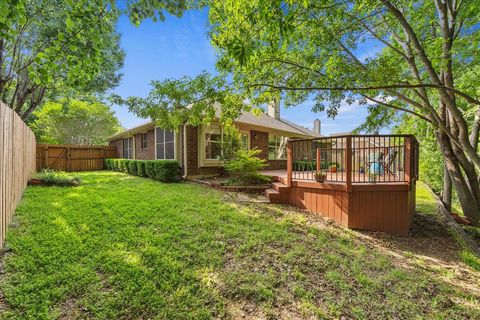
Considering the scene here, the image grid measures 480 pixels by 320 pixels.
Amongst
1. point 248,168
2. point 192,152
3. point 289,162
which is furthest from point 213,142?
point 289,162

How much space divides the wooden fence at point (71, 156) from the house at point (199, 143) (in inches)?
66.2

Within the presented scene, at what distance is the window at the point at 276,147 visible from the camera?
1359 centimetres

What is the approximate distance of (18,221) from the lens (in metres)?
4.07

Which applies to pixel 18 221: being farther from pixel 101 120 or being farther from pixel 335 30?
pixel 101 120

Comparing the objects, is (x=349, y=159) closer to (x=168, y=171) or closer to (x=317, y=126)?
(x=168, y=171)

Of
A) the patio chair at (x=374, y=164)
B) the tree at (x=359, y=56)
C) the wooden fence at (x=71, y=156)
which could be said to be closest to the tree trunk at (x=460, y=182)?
the tree at (x=359, y=56)

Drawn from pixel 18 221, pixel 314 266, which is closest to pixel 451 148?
pixel 314 266

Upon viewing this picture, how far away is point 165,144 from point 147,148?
2494 mm

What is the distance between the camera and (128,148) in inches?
600

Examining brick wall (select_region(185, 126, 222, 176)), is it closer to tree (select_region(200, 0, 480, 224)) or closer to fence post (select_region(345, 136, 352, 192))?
tree (select_region(200, 0, 480, 224))

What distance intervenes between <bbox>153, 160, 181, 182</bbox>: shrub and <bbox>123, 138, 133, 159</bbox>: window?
272 inches

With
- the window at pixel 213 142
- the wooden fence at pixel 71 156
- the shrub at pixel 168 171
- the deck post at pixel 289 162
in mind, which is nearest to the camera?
the deck post at pixel 289 162

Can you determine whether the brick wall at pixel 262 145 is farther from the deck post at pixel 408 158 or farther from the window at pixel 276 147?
the deck post at pixel 408 158

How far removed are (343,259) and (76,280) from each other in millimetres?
3813
